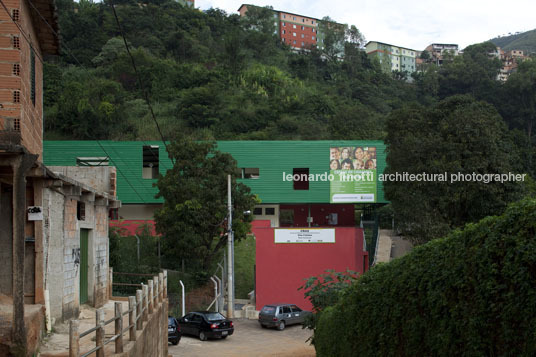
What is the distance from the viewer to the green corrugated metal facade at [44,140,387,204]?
4412 cm

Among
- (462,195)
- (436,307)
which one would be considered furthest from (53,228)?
(462,195)

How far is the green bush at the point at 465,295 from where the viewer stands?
16.1 ft

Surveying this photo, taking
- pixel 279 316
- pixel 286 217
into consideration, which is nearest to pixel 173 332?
pixel 279 316

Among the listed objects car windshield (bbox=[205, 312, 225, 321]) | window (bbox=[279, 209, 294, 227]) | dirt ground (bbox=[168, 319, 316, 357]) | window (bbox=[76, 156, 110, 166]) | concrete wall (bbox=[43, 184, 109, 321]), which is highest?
window (bbox=[76, 156, 110, 166])

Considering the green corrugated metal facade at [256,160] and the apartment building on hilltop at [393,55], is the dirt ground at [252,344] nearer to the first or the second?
the green corrugated metal facade at [256,160]

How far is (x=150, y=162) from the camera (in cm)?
4703

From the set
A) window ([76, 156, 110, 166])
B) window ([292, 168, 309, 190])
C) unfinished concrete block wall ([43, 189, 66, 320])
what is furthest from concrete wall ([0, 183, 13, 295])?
window ([292, 168, 309, 190])

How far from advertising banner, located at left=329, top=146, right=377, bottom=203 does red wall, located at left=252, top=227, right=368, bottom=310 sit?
1591 cm

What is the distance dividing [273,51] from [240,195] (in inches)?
2610

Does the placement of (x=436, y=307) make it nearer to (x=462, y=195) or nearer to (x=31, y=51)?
(x=31, y=51)

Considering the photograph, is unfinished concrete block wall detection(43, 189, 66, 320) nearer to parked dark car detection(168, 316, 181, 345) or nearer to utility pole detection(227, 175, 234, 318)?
parked dark car detection(168, 316, 181, 345)

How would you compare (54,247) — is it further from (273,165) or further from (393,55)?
(393,55)

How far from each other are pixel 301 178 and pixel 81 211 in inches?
1331

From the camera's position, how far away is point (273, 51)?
95.1m
